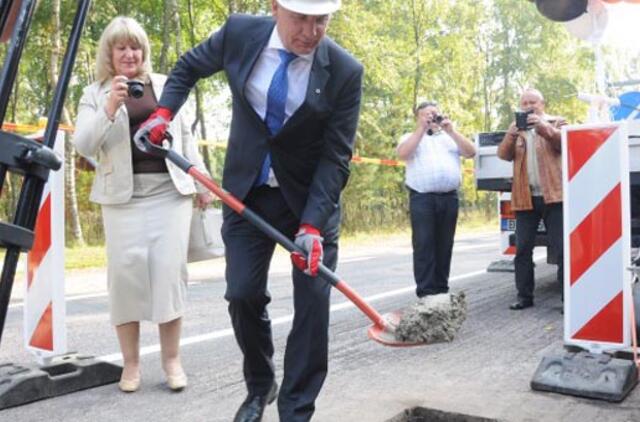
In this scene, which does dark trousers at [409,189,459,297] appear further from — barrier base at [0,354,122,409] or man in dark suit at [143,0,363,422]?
man in dark suit at [143,0,363,422]

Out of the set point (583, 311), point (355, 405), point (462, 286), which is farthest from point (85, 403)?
point (462, 286)

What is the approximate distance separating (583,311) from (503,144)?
2.61 m

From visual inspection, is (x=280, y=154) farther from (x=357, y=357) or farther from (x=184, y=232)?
(x=357, y=357)

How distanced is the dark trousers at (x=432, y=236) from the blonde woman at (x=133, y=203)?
2867 mm

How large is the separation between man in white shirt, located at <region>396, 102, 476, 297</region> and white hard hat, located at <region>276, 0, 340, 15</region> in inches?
146

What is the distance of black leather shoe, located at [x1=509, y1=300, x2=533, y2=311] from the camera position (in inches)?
233

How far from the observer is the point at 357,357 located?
429 cm

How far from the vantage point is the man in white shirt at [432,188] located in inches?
240

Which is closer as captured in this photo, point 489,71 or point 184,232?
point 184,232

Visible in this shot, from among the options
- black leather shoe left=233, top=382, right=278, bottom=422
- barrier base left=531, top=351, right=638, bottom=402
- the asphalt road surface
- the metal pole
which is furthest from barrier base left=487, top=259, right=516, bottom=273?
the metal pole

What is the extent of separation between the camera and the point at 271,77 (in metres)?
2.79

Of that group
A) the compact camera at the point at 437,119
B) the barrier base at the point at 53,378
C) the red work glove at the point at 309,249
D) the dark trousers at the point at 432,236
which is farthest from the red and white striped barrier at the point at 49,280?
the compact camera at the point at 437,119

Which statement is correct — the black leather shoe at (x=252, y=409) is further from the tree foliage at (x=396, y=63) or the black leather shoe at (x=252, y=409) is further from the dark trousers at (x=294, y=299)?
the tree foliage at (x=396, y=63)

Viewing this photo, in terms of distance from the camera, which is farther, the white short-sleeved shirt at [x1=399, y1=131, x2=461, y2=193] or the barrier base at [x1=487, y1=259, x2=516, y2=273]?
the barrier base at [x1=487, y1=259, x2=516, y2=273]
